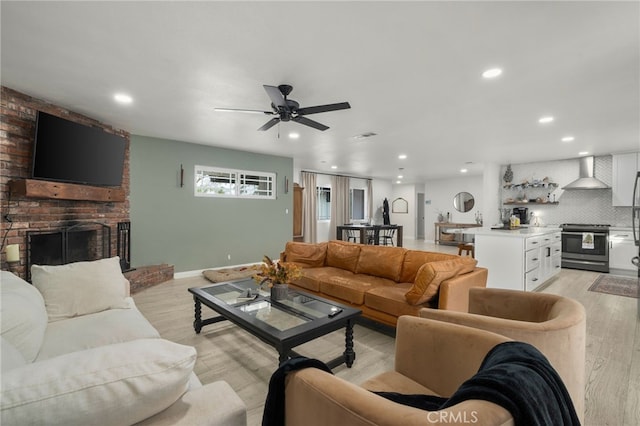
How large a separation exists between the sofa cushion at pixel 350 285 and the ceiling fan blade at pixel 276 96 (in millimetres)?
1990

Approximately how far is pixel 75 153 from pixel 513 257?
6.14m

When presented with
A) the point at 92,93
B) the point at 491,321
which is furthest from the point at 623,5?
the point at 92,93

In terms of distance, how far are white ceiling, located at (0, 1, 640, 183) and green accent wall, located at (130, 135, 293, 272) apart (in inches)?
34.3

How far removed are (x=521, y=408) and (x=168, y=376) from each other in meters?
0.91

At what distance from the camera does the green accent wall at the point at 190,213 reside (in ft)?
16.9

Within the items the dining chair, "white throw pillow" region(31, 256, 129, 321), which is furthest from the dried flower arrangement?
A: the dining chair

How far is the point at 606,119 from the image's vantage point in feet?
13.2

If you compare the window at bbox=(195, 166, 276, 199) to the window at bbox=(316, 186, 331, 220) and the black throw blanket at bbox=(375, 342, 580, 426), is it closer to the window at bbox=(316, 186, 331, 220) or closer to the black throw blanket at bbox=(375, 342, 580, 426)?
the window at bbox=(316, 186, 331, 220)

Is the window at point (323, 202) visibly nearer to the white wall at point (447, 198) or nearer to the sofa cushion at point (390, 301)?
the white wall at point (447, 198)

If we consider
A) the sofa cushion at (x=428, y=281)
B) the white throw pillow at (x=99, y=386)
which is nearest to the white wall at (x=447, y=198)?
the sofa cushion at (x=428, y=281)

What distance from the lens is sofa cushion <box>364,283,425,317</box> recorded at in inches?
104

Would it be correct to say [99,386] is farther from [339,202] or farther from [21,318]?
[339,202]

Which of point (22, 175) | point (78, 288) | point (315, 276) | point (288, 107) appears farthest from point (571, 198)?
point (22, 175)

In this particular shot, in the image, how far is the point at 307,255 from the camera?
4.24 meters
